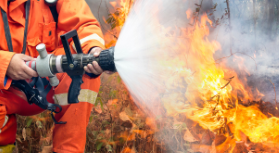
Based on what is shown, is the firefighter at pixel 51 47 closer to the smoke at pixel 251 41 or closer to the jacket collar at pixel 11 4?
the jacket collar at pixel 11 4

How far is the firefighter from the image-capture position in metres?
1.52

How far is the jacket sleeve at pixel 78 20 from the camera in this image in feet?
5.33

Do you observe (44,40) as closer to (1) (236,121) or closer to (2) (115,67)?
(2) (115,67)

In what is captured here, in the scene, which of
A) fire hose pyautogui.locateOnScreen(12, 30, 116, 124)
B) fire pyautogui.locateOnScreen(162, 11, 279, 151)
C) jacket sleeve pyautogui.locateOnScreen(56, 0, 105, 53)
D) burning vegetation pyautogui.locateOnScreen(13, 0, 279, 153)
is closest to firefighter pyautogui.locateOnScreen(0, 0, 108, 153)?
jacket sleeve pyautogui.locateOnScreen(56, 0, 105, 53)

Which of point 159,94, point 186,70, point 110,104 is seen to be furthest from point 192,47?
point 110,104

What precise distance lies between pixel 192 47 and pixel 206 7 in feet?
1.97

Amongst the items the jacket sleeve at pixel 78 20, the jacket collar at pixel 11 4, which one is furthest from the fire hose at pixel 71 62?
the jacket collar at pixel 11 4

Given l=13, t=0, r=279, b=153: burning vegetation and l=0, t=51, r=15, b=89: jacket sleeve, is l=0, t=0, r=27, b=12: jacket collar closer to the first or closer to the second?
l=0, t=51, r=15, b=89: jacket sleeve

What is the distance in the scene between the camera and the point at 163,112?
2.47 metres

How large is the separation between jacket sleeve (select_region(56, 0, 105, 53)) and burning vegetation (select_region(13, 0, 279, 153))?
1016 mm

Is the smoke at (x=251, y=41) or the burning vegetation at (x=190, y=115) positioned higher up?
the smoke at (x=251, y=41)

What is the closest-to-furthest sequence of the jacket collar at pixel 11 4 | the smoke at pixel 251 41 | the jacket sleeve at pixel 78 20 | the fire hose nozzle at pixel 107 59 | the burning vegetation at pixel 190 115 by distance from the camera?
1. the fire hose nozzle at pixel 107 59
2. the jacket collar at pixel 11 4
3. the jacket sleeve at pixel 78 20
4. the burning vegetation at pixel 190 115
5. the smoke at pixel 251 41

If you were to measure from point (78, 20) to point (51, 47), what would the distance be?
1.28ft

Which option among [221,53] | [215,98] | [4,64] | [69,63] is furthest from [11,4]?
[221,53]
